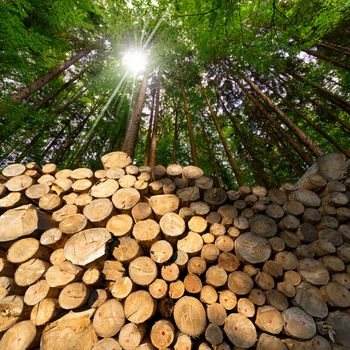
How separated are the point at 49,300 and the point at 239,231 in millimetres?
2061

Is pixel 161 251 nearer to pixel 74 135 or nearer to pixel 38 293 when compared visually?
pixel 38 293

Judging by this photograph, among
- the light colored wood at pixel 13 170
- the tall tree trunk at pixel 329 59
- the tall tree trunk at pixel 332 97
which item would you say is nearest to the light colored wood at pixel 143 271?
the light colored wood at pixel 13 170

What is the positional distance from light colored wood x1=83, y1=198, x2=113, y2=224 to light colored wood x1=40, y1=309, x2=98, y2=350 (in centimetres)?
85

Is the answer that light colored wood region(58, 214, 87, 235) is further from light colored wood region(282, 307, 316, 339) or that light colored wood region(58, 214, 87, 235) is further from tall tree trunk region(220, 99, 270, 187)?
tall tree trunk region(220, 99, 270, 187)

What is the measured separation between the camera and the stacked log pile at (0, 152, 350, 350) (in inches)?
68.3

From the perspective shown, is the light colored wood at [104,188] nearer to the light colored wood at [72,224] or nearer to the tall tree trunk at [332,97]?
the light colored wood at [72,224]

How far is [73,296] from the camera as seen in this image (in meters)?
1.77

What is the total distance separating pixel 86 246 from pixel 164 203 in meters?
0.96

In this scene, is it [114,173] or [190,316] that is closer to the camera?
[190,316]

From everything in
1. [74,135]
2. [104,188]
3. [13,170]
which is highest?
[104,188]

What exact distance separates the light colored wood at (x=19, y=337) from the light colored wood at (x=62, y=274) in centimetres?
34

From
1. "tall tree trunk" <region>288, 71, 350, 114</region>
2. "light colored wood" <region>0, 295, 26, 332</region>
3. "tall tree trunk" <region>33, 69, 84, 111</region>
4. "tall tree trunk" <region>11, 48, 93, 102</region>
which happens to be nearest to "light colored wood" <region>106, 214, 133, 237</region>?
"light colored wood" <region>0, 295, 26, 332</region>

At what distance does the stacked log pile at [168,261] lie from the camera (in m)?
1.74

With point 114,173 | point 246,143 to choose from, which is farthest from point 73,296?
point 246,143
